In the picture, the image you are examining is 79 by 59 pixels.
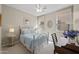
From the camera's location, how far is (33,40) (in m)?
1.96

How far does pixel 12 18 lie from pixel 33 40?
0.47 m

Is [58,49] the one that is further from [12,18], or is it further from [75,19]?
[12,18]

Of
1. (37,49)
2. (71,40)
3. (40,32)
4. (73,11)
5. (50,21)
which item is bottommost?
(37,49)

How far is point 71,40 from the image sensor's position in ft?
6.37

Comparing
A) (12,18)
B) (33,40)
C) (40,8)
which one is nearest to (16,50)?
(33,40)

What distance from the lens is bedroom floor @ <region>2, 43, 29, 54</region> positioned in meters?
1.95

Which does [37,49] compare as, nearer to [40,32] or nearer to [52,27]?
[40,32]

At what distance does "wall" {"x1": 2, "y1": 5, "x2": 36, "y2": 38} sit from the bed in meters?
0.13

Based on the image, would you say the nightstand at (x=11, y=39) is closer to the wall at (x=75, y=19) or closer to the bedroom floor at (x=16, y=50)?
the bedroom floor at (x=16, y=50)

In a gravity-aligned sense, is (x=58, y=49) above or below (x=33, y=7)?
below

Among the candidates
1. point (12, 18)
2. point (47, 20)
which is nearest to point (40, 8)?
point (47, 20)

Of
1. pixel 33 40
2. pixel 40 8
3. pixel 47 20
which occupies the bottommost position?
pixel 33 40

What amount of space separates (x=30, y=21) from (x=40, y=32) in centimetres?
23

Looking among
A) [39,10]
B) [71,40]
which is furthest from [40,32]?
[71,40]
